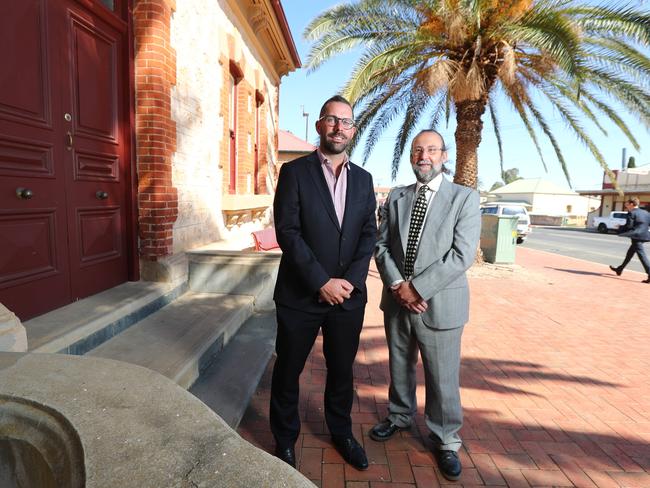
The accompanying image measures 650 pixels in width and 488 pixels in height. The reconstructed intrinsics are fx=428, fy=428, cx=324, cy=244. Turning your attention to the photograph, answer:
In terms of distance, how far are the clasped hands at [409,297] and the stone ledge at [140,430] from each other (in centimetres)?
137

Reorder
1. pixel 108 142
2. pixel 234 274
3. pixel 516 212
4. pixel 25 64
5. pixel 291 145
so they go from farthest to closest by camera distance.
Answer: pixel 291 145, pixel 516 212, pixel 234 274, pixel 108 142, pixel 25 64

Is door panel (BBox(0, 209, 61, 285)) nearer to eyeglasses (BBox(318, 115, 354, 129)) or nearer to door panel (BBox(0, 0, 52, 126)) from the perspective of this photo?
door panel (BBox(0, 0, 52, 126))

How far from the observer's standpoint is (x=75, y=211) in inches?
137

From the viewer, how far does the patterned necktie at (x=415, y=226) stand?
257cm

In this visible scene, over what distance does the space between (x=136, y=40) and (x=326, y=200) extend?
3.23 metres

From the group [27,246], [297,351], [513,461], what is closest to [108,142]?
[27,246]

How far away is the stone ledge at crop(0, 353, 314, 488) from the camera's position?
1.13m

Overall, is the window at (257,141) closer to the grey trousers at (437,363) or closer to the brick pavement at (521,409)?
the brick pavement at (521,409)

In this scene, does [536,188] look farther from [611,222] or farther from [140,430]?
[140,430]

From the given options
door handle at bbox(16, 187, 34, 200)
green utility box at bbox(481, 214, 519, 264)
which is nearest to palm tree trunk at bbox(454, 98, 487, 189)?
green utility box at bbox(481, 214, 519, 264)

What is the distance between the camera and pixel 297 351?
8.04ft

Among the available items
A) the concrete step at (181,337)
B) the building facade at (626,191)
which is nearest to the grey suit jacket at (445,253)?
the concrete step at (181,337)

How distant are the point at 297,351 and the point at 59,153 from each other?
95.9 inches

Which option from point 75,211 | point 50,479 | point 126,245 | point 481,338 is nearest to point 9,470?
point 50,479
